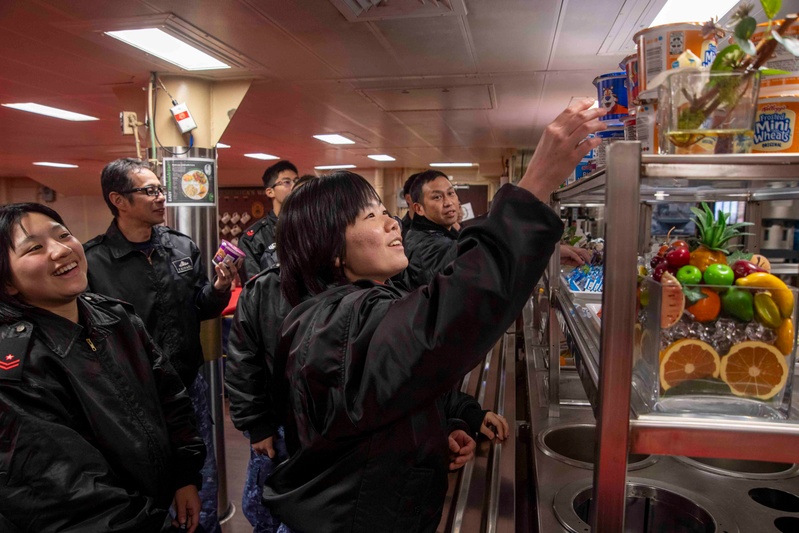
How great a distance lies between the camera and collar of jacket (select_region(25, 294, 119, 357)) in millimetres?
1424

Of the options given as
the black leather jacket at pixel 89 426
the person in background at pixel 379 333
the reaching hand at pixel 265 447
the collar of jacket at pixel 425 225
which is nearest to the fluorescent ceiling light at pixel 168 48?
the collar of jacket at pixel 425 225

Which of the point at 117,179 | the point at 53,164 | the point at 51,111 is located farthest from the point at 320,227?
the point at 53,164

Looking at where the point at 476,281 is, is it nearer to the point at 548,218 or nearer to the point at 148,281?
the point at 548,218

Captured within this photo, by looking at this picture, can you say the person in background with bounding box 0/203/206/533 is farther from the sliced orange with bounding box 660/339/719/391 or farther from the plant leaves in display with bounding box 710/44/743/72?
the plant leaves in display with bounding box 710/44/743/72

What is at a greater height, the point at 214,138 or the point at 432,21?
the point at 432,21

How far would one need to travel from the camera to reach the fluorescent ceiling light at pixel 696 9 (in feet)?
6.66

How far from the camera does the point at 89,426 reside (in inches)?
56.1

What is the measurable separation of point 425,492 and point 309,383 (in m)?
0.34

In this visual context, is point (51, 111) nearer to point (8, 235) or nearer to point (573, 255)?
point (8, 235)

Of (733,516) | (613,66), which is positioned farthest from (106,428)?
(613,66)

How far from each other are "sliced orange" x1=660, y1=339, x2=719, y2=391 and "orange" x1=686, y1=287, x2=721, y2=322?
42 millimetres

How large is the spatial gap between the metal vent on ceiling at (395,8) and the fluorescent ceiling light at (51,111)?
13.3 ft

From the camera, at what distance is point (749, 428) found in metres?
0.83

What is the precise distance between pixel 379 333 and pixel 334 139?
714 cm
